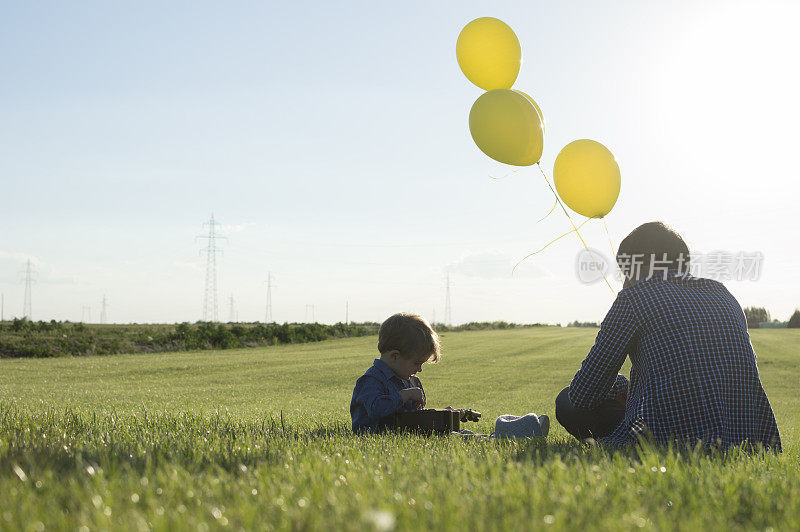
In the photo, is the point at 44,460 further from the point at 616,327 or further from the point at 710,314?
the point at 710,314

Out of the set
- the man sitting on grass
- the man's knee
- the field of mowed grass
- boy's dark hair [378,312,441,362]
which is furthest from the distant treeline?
the man sitting on grass

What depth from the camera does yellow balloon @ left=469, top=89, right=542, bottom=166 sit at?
5598 millimetres

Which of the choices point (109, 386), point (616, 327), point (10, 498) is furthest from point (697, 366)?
point (109, 386)

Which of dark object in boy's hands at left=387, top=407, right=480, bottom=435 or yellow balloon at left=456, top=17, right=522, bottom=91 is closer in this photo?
dark object in boy's hands at left=387, top=407, right=480, bottom=435

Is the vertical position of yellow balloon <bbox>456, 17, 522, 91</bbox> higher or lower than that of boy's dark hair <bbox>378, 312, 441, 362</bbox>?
higher

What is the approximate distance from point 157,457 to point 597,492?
1.94 meters

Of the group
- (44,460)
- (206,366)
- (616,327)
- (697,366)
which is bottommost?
(206,366)

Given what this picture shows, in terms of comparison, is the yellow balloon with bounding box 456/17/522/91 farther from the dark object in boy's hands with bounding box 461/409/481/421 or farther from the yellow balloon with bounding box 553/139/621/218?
the dark object in boy's hands with bounding box 461/409/481/421

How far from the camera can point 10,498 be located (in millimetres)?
1830

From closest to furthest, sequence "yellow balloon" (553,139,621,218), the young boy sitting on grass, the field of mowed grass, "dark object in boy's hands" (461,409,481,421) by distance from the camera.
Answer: the field of mowed grass → the young boy sitting on grass → "dark object in boy's hands" (461,409,481,421) → "yellow balloon" (553,139,621,218)

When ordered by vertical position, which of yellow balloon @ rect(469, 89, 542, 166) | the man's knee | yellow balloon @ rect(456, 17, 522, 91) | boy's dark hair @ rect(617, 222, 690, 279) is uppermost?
yellow balloon @ rect(456, 17, 522, 91)

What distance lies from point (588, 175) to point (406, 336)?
2.51 meters

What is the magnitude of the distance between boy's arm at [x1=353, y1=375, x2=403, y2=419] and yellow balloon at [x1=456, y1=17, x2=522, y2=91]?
11.8 feet

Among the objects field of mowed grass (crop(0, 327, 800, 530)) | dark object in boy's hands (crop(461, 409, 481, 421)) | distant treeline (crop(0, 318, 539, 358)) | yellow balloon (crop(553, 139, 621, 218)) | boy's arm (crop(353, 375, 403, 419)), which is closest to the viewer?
field of mowed grass (crop(0, 327, 800, 530))
